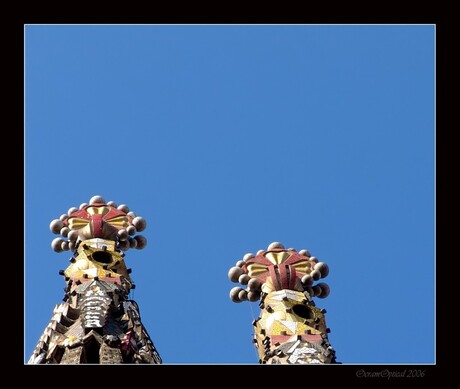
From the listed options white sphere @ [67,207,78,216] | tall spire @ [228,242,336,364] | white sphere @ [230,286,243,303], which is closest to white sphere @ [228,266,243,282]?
tall spire @ [228,242,336,364]

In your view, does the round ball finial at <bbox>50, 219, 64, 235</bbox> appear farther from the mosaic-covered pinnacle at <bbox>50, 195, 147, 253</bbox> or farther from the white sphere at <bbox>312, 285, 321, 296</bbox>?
the white sphere at <bbox>312, 285, 321, 296</bbox>

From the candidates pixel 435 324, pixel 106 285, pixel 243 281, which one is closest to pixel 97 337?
pixel 106 285

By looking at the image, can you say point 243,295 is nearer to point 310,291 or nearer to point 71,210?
point 310,291

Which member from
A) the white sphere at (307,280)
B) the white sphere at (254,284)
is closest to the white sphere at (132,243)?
the white sphere at (254,284)

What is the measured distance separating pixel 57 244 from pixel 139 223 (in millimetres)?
1839

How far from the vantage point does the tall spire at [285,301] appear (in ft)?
76.4

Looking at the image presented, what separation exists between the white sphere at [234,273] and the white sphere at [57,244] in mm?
3852

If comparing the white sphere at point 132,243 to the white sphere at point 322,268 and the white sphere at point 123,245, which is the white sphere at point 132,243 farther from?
the white sphere at point 322,268

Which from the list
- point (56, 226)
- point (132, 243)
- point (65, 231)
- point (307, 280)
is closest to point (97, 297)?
point (132, 243)

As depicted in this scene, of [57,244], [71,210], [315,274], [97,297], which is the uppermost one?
[71,210]

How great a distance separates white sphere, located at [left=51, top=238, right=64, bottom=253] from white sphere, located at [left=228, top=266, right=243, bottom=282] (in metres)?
3.85

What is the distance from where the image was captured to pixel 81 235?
1094 inches

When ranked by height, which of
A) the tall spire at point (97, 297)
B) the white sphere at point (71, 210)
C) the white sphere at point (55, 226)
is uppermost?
the white sphere at point (71, 210)

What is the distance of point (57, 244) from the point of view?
28141 mm
